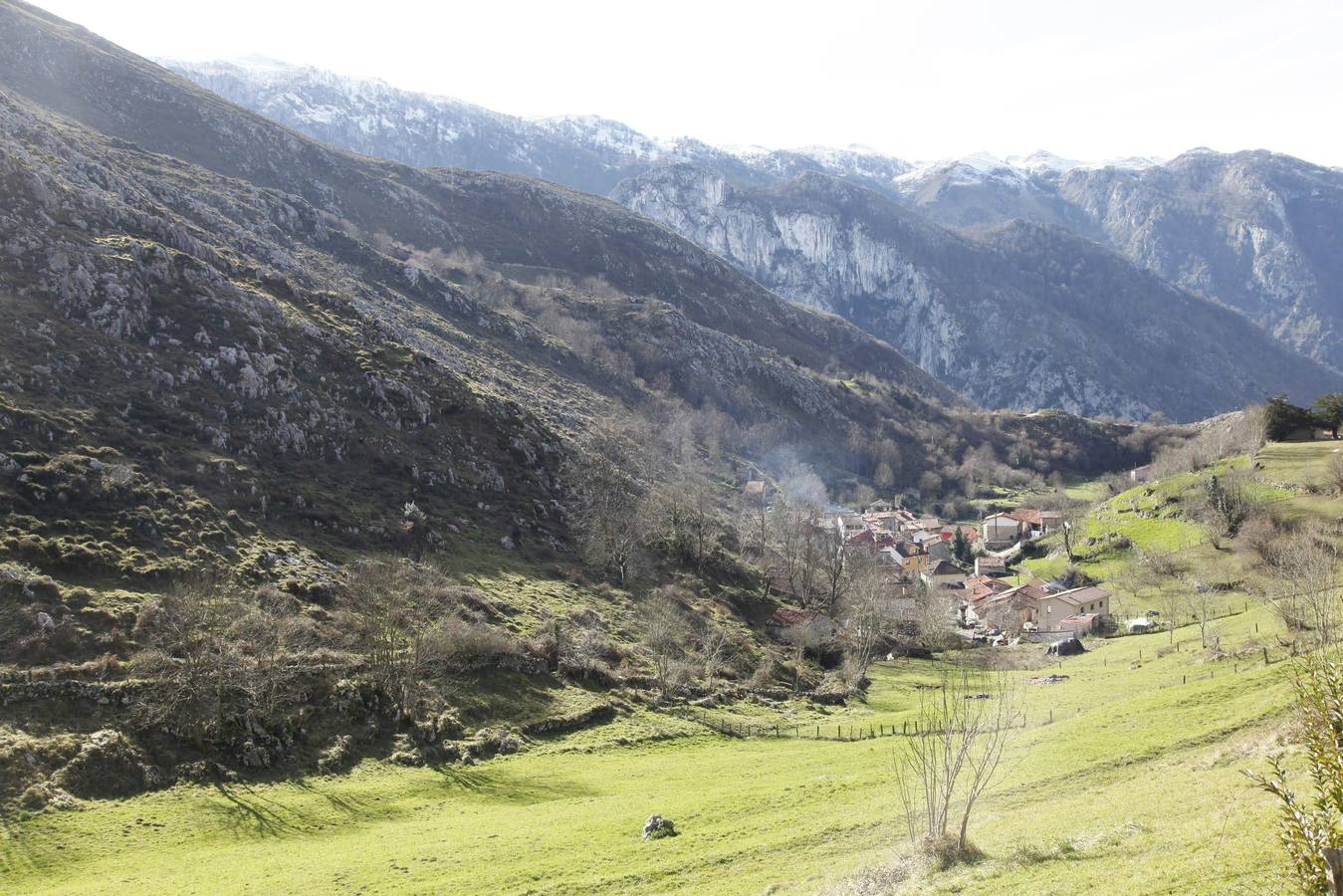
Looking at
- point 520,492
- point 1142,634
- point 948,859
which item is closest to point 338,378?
point 520,492

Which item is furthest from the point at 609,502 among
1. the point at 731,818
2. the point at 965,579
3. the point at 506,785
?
the point at 965,579

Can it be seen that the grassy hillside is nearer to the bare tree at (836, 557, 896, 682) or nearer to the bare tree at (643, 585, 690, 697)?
the bare tree at (643, 585, 690, 697)

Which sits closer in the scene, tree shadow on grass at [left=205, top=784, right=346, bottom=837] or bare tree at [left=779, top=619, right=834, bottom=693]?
tree shadow on grass at [left=205, top=784, right=346, bottom=837]

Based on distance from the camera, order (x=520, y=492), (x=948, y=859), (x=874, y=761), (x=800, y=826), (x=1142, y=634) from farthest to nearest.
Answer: (x=520, y=492)
(x=1142, y=634)
(x=874, y=761)
(x=800, y=826)
(x=948, y=859)

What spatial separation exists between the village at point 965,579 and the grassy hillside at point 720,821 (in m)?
41.5

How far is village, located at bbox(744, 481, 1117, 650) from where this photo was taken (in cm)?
9038

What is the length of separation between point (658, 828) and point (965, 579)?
112 meters

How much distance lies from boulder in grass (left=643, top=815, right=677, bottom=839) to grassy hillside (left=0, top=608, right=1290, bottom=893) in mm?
1085

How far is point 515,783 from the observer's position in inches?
1699

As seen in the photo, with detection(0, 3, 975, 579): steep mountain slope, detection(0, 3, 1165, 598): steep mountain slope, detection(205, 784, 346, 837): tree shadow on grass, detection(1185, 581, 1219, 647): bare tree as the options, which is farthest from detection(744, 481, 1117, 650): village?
detection(205, 784, 346, 837): tree shadow on grass

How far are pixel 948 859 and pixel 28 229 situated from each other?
11152cm

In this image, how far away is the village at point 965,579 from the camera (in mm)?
90375

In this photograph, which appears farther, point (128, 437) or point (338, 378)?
point (338, 378)

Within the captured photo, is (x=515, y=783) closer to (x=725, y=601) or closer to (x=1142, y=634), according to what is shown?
(x=725, y=601)
